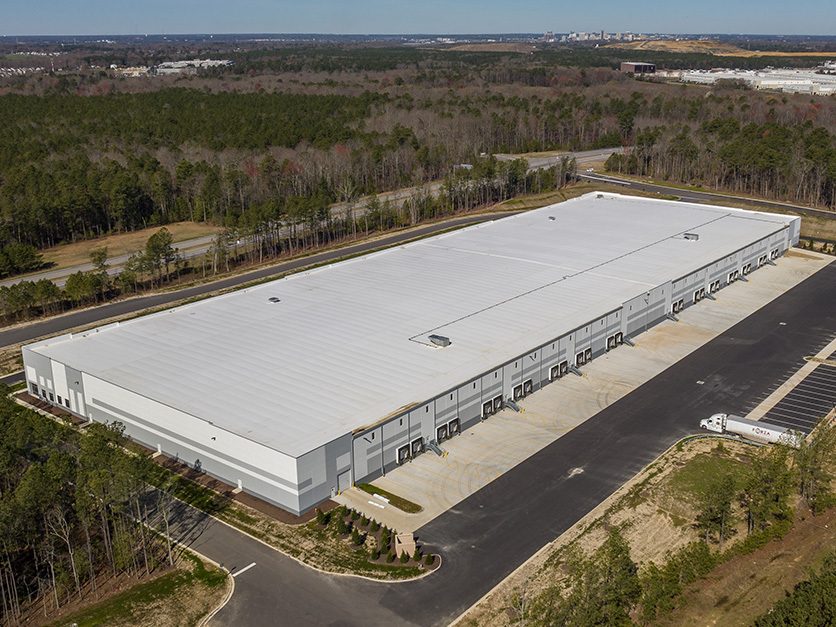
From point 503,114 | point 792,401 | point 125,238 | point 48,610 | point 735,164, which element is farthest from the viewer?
point 503,114

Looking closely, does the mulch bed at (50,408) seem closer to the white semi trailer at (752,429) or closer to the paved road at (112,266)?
the paved road at (112,266)

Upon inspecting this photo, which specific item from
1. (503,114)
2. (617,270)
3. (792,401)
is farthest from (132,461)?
(503,114)

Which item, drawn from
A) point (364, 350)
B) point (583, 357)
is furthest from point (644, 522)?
point (364, 350)

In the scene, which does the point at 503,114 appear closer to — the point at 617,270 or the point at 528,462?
the point at 617,270

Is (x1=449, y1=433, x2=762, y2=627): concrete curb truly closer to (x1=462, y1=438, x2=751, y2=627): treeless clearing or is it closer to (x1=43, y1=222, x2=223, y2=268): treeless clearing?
(x1=462, y1=438, x2=751, y2=627): treeless clearing

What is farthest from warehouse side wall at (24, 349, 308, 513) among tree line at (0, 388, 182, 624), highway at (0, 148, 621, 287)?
highway at (0, 148, 621, 287)

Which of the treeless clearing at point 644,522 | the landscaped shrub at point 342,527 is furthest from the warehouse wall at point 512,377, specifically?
the treeless clearing at point 644,522

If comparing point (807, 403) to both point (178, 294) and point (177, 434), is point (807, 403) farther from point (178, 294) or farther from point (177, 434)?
point (178, 294)
